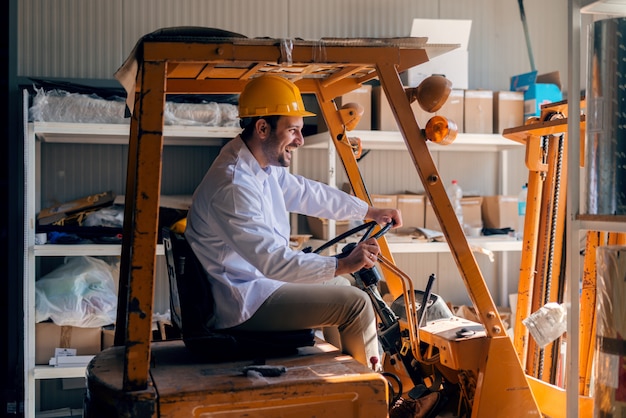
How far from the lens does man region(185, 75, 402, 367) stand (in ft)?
11.8

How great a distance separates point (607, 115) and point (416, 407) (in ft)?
6.33

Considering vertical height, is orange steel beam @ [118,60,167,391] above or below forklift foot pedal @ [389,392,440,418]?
above

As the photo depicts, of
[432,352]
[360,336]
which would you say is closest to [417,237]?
[432,352]

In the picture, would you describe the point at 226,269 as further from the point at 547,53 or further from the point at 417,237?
the point at 547,53

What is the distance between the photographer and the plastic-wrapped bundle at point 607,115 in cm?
290

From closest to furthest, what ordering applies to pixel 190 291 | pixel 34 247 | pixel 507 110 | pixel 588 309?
pixel 190 291 < pixel 588 309 < pixel 34 247 < pixel 507 110

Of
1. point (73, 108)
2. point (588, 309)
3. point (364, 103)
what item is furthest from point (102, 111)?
point (588, 309)

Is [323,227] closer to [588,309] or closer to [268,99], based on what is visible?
[588,309]

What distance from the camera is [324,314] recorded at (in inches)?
154

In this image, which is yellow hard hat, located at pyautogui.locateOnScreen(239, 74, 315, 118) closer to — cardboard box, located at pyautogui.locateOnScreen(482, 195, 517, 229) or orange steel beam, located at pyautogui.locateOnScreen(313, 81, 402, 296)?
orange steel beam, located at pyautogui.locateOnScreen(313, 81, 402, 296)

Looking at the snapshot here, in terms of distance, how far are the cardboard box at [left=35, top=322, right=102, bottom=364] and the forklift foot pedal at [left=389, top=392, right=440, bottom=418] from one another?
3.30 m

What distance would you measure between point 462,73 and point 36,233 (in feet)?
13.9

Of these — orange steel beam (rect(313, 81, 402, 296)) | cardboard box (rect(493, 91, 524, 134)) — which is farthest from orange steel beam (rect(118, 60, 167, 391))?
cardboard box (rect(493, 91, 524, 134))

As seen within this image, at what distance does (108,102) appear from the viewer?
652cm
